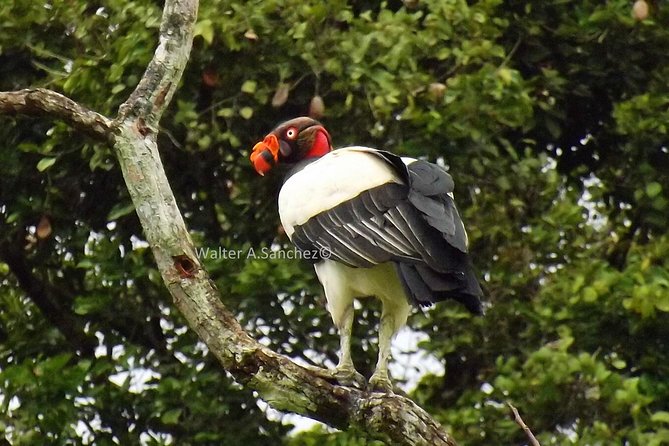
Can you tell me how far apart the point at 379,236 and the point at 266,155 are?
42.9 inches

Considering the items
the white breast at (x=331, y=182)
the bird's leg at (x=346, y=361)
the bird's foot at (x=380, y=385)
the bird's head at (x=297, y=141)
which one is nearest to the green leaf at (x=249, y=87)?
the bird's head at (x=297, y=141)

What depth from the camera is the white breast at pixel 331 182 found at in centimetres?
541

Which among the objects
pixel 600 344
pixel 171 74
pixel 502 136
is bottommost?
pixel 600 344

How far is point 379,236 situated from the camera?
5.15 m

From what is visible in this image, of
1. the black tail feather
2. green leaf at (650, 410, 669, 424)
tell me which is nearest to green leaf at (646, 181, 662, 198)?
green leaf at (650, 410, 669, 424)

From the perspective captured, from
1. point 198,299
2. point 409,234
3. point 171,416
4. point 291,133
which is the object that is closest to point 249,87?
point 291,133

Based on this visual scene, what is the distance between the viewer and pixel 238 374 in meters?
4.78

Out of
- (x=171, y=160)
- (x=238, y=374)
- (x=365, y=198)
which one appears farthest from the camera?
(x=171, y=160)

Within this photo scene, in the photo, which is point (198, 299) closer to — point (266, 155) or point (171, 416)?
point (266, 155)

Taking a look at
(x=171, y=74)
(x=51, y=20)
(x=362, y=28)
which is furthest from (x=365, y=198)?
(x=51, y=20)

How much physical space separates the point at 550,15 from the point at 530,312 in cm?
192

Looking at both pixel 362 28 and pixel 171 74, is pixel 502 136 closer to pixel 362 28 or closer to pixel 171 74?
pixel 362 28

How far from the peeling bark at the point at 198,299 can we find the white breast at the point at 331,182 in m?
0.79

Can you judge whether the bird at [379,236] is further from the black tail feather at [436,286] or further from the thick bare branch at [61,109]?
the thick bare branch at [61,109]
